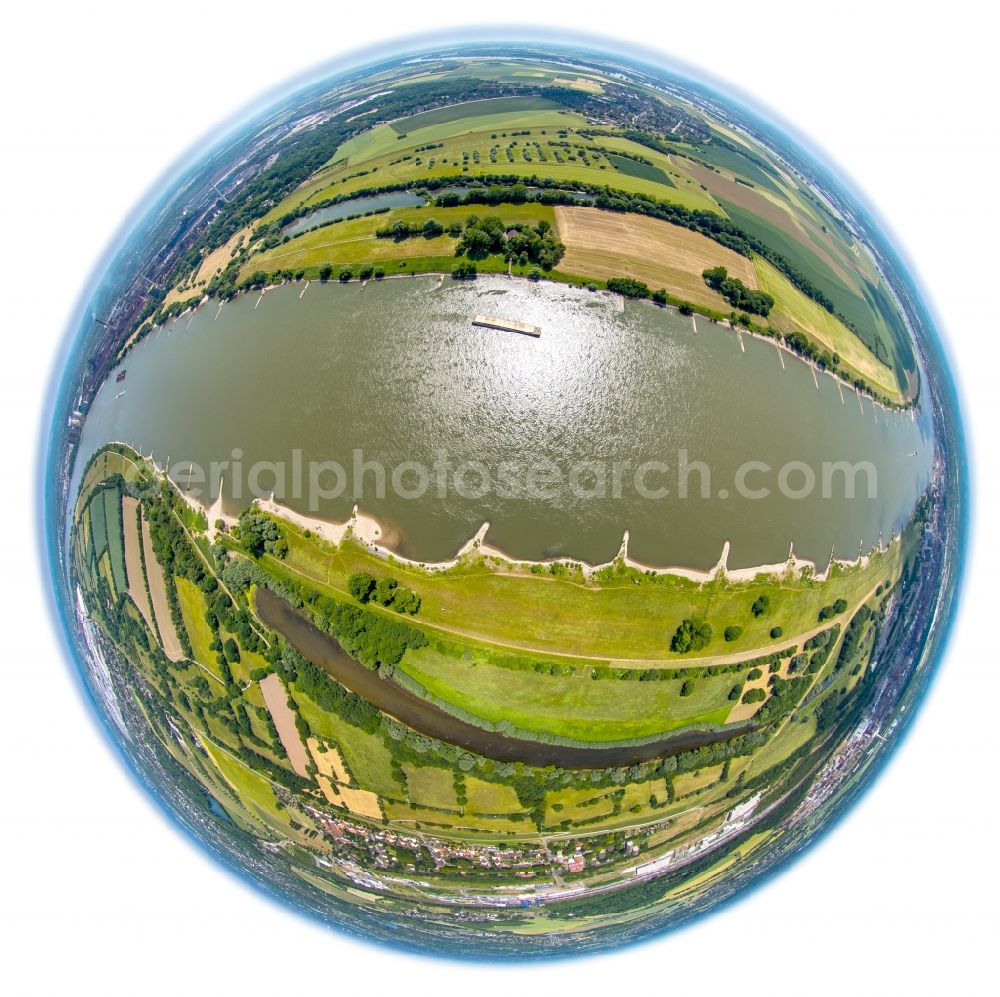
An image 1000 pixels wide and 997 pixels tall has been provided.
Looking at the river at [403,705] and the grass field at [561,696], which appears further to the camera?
the river at [403,705]

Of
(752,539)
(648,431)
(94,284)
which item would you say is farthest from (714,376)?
(94,284)

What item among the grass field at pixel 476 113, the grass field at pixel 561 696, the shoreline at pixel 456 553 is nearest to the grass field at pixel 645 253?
the grass field at pixel 476 113

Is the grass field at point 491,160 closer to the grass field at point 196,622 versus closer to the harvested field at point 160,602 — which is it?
the harvested field at point 160,602

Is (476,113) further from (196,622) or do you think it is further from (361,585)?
(196,622)

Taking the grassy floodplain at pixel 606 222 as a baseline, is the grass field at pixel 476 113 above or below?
above

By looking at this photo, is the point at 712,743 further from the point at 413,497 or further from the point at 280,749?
the point at 280,749

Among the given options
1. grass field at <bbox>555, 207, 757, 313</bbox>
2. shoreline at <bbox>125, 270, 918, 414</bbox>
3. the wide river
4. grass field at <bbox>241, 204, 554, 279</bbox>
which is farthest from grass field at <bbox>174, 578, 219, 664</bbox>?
grass field at <bbox>555, 207, 757, 313</bbox>
